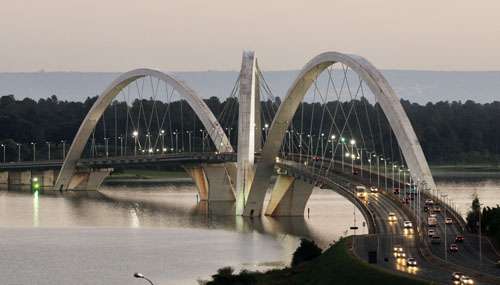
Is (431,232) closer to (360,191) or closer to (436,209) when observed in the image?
(436,209)

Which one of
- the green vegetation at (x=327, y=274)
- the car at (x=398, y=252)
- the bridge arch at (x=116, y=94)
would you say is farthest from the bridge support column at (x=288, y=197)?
the car at (x=398, y=252)

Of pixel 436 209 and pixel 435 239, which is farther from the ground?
pixel 436 209

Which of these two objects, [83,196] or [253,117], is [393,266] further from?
[83,196]

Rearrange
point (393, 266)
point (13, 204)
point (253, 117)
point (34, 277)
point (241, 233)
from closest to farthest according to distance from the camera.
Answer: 1. point (393, 266)
2. point (34, 277)
3. point (241, 233)
4. point (253, 117)
5. point (13, 204)

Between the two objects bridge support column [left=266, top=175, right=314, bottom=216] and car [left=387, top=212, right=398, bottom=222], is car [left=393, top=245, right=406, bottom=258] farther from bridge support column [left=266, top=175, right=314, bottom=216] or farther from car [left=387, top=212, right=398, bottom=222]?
bridge support column [left=266, top=175, right=314, bottom=216]

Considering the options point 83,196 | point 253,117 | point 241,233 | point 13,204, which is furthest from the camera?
point 83,196

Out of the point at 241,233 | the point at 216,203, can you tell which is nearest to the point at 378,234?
the point at 241,233

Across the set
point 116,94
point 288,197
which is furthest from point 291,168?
point 116,94

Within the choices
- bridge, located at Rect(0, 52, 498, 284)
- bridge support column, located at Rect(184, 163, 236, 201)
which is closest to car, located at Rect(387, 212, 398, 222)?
bridge, located at Rect(0, 52, 498, 284)
